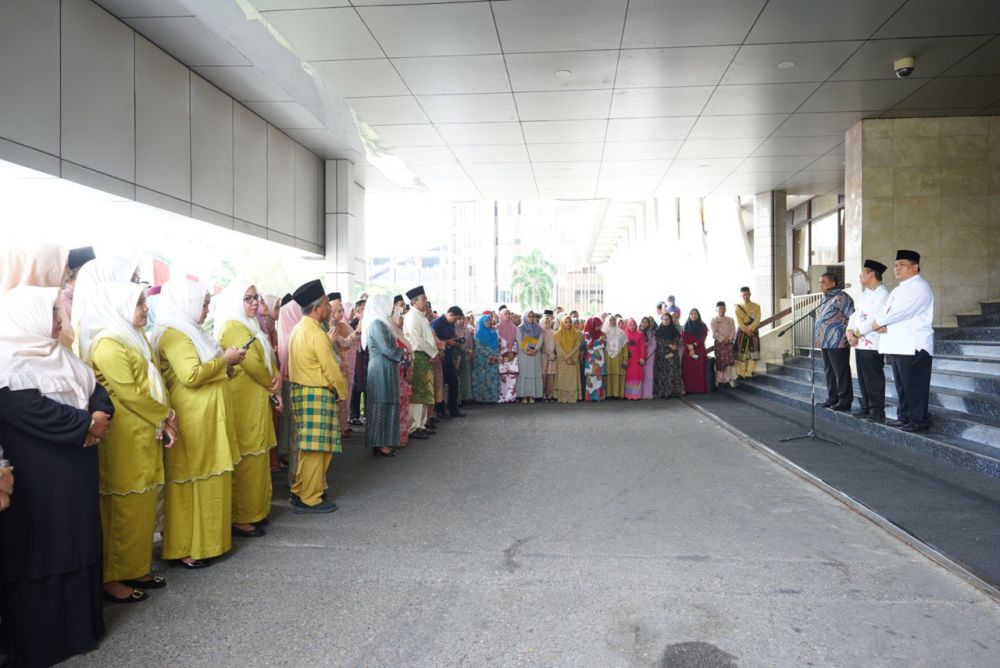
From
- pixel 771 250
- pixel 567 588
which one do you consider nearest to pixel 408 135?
pixel 567 588

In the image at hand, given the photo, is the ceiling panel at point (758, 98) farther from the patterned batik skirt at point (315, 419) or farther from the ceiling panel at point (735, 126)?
the patterned batik skirt at point (315, 419)

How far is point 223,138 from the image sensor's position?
822cm

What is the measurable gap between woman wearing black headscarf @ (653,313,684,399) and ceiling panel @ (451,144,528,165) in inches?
152

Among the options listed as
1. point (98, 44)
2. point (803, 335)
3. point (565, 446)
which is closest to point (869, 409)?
point (565, 446)

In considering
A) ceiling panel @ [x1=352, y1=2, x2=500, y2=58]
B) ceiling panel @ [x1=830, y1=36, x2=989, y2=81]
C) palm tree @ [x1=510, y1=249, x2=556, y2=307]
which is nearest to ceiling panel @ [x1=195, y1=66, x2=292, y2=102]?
ceiling panel @ [x1=352, y1=2, x2=500, y2=58]

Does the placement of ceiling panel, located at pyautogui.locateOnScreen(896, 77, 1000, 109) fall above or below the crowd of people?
above

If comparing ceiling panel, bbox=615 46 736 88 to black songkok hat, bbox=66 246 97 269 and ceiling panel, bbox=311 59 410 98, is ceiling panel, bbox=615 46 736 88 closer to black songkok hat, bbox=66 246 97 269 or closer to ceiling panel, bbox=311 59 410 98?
ceiling panel, bbox=311 59 410 98

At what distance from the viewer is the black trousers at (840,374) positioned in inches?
297

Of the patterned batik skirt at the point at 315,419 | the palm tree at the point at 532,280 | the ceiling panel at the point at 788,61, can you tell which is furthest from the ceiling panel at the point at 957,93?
the palm tree at the point at 532,280

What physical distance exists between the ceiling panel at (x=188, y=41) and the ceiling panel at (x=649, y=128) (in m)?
4.54

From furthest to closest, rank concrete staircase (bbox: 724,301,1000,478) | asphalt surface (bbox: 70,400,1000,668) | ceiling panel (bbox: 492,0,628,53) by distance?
1. ceiling panel (bbox: 492,0,628,53)
2. concrete staircase (bbox: 724,301,1000,478)
3. asphalt surface (bbox: 70,400,1000,668)

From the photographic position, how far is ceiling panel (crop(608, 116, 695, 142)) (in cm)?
855

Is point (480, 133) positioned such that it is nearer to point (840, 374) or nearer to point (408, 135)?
point (408, 135)

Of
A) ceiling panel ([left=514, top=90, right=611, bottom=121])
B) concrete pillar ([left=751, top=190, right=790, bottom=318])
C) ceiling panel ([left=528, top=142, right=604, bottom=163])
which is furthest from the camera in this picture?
concrete pillar ([left=751, top=190, right=790, bottom=318])
